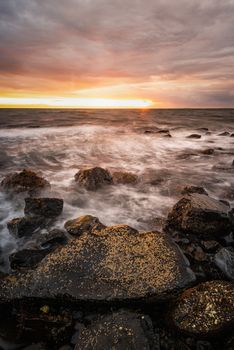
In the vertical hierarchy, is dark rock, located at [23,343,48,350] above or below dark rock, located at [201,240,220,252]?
below

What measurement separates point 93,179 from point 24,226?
3.14 m

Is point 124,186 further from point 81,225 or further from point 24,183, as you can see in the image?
point 81,225

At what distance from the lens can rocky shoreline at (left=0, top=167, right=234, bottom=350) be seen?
2.54 meters

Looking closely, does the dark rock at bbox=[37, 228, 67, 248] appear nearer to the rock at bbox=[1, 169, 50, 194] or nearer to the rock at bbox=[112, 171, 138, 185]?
the rock at bbox=[1, 169, 50, 194]

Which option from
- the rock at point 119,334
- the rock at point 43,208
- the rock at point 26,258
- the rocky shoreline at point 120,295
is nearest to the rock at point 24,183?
the rock at point 43,208

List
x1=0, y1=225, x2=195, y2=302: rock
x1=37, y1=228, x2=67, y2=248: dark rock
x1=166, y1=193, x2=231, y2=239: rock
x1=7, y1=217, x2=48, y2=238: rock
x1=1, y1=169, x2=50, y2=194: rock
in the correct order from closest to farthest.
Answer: x1=0, y1=225, x2=195, y2=302: rock → x1=37, y1=228, x2=67, y2=248: dark rock → x1=166, y1=193, x2=231, y2=239: rock → x1=7, y1=217, x2=48, y2=238: rock → x1=1, y1=169, x2=50, y2=194: rock

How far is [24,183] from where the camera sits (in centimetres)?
716

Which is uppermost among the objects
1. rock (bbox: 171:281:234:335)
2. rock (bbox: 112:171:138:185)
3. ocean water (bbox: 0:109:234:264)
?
rock (bbox: 171:281:234:335)

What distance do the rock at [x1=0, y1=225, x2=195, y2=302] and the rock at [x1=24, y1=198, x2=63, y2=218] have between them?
189 centimetres

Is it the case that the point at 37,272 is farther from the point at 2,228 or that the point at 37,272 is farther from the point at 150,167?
A: the point at 150,167

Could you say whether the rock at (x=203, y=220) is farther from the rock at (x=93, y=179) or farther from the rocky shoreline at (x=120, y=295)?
Result: the rock at (x=93, y=179)

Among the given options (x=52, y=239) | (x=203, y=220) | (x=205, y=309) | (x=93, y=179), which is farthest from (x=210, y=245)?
(x=93, y=179)

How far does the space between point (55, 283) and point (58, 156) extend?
1065 centimetres

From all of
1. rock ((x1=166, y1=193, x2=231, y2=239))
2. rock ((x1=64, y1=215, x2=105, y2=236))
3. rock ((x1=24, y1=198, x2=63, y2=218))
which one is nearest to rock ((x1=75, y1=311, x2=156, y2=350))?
rock ((x1=64, y1=215, x2=105, y2=236))
